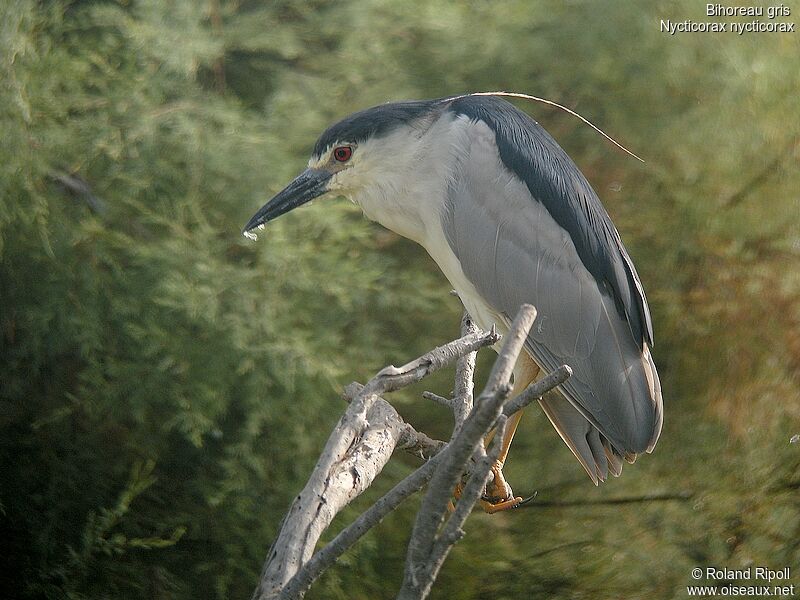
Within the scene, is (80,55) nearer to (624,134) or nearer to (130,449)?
(130,449)

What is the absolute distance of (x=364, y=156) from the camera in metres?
1.67

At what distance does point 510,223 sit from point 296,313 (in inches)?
37.2

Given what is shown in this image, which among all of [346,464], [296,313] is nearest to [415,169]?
[346,464]

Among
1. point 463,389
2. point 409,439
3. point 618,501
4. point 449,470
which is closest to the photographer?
point 449,470

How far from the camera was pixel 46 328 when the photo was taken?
7.91 ft

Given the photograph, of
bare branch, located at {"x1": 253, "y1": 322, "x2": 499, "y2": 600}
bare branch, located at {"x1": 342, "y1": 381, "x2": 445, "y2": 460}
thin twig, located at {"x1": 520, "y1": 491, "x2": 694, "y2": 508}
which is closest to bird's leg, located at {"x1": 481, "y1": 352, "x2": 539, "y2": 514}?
bare branch, located at {"x1": 342, "y1": 381, "x2": 445, "y2": 460}

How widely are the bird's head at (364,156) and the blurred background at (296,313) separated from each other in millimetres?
684

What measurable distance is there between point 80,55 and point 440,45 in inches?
42.5

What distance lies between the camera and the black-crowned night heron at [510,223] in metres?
1.67

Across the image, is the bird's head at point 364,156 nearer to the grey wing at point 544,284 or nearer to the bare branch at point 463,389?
the grey wing at point 544,284

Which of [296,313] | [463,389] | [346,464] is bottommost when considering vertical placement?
[296,313]

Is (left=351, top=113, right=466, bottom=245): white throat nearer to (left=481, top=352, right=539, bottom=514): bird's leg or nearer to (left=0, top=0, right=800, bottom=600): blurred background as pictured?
(left=481, top=352, right=539, bottom=514): bird's leg

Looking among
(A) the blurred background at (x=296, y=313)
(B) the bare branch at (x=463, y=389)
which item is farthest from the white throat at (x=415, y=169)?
(A) the blurred background at (x=296, y=313)

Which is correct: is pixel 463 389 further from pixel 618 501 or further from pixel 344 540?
pixel 618 501
